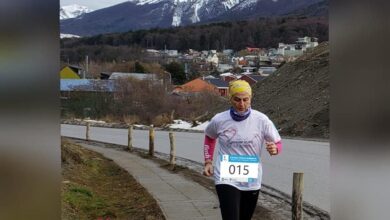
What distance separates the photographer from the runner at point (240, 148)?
497cm

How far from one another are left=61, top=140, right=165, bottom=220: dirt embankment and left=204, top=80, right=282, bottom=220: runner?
318 cm

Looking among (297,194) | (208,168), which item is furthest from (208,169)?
(297,194)

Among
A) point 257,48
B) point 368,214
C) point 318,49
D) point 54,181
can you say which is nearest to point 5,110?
point 54,181

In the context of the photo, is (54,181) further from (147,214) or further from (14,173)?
(147,214)

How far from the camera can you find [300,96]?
120ft

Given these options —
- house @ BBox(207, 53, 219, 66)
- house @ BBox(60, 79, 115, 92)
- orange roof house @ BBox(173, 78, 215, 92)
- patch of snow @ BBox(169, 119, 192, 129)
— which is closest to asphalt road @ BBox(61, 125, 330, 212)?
patch of snow @ BBox(169, 119, 192, 129)

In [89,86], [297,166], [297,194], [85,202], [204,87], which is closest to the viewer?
[297,194]

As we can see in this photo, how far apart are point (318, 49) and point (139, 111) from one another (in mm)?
14820

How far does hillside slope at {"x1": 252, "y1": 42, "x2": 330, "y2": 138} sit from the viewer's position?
97.1 feet

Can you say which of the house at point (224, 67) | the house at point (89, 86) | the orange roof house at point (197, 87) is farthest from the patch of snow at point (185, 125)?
the house at point (224, 67)

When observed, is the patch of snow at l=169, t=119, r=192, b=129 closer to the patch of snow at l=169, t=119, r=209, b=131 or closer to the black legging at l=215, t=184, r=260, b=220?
the patch of snow at l=169, t=119, r=209, b=131

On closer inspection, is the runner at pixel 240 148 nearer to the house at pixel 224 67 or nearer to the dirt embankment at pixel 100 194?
the dirt embankment at pixel 100 194

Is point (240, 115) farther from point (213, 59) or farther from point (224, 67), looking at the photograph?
point (213, 59)

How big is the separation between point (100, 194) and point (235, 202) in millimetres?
5934
